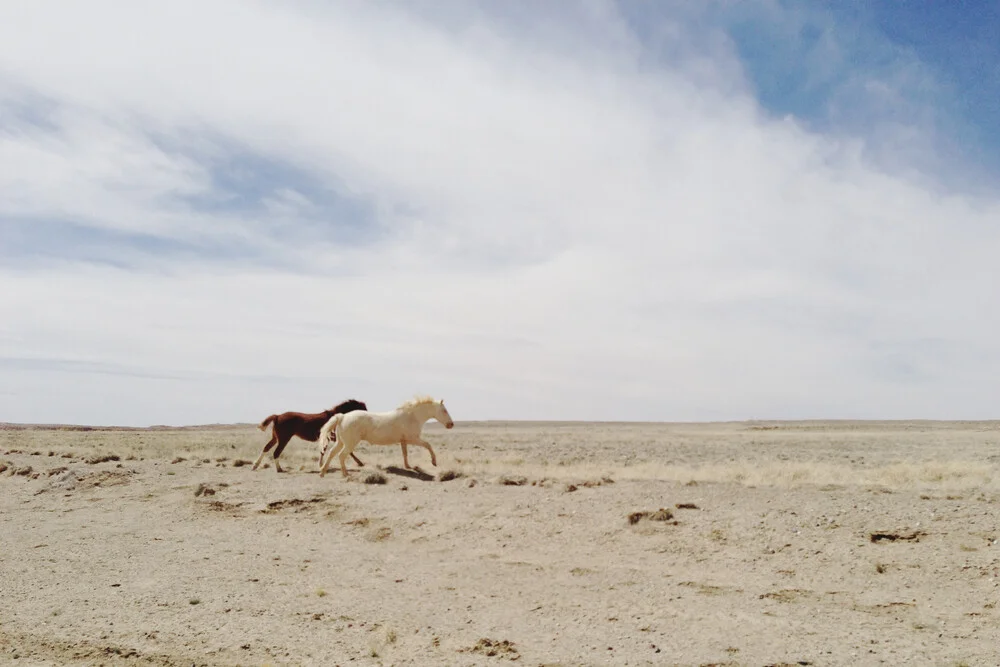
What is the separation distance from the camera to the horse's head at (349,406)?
19844mm

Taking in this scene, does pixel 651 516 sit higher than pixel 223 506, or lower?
higher

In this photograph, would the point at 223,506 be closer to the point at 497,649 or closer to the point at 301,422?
the point at 301,422

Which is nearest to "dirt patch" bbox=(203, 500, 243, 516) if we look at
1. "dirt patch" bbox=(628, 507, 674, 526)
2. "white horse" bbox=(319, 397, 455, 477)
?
"white horse" bbox=(319, 397, 455, 477)

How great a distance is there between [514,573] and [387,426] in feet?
26.7

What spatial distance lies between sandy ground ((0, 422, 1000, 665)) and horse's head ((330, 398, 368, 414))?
4578 mm

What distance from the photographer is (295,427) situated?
1970 centimetres

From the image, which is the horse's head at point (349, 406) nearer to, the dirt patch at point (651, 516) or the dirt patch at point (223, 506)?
the dirt patch at point (223, 506)

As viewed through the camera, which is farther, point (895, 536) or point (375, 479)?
point (375, 479)

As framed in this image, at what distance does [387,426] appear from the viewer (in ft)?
55.2

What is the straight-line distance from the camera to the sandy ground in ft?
22.0

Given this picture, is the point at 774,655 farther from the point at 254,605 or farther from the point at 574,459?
the point at 574,459

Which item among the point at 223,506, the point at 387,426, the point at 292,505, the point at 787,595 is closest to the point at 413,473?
the point at 387,426

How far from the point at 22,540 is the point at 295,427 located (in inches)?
327

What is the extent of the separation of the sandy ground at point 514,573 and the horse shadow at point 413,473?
2.94 ft
